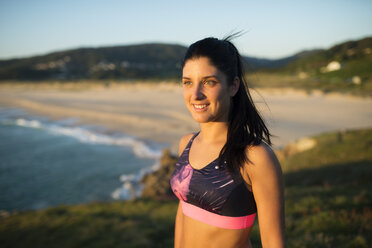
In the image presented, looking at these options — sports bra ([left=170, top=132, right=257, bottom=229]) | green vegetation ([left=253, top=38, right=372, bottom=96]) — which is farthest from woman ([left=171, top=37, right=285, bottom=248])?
green vegetation ([left=253, top=38, right=372, bottom=96])

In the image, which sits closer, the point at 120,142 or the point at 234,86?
the point at 234,86

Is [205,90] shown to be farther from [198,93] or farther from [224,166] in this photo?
[224,166]

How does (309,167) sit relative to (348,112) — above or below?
above

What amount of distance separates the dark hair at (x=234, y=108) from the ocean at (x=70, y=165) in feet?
35.0

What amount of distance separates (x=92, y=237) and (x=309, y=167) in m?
9.04

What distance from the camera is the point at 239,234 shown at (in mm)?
1836

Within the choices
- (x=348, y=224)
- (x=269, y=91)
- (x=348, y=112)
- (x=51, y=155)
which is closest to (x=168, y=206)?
(x=348, y=224)

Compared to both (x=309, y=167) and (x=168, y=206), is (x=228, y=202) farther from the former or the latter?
(x=309, y=167)

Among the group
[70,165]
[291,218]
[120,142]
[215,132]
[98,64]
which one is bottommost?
[98,64]

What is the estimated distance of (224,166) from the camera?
1832mm

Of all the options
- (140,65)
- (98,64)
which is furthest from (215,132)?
(140,65)

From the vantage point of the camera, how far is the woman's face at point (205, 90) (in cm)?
185

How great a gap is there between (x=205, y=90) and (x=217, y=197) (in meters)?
0.75

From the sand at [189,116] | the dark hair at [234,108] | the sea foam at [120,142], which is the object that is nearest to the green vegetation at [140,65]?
the sand at [189,116]
